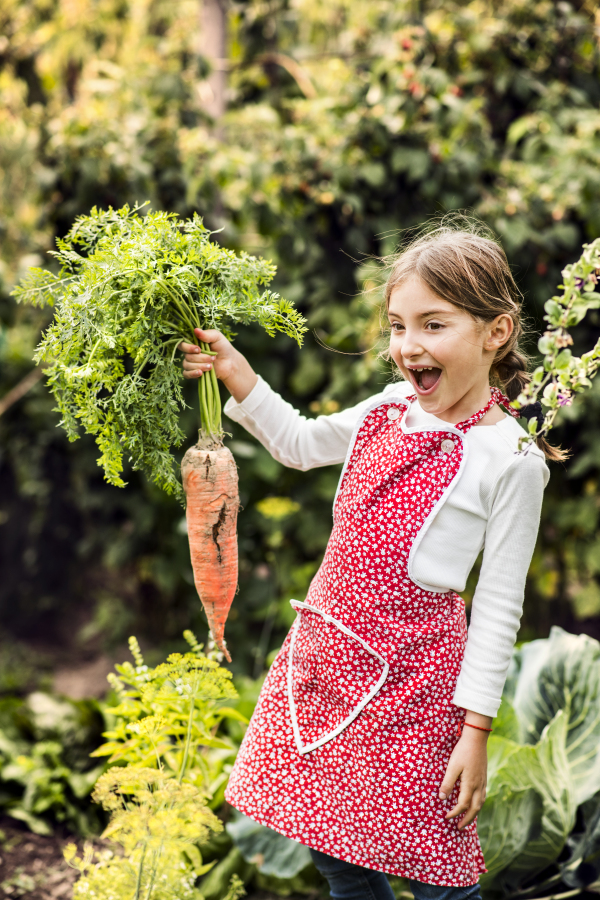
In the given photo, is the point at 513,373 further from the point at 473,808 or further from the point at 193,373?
the point at 473,808

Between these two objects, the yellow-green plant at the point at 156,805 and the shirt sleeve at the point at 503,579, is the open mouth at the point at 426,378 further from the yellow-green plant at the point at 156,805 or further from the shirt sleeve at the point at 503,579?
the yellow-green plant at the point at 156,805

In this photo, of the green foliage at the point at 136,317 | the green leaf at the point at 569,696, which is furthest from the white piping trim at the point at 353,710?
the green leaf at the point at 569,696

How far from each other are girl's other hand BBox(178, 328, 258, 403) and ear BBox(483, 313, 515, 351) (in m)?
0.47

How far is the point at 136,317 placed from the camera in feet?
4.39

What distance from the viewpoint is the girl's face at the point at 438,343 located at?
131 centimetres

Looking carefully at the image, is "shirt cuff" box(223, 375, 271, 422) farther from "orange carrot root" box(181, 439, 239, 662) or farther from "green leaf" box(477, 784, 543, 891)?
"green leaf" box(477, 784, 543, 891)

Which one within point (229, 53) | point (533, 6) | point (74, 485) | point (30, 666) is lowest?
point (30, 666)

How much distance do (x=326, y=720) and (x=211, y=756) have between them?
1.10 meters

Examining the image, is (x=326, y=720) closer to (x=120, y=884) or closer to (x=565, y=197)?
(x=120, y=884)

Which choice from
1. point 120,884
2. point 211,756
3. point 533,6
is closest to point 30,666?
point 211,756

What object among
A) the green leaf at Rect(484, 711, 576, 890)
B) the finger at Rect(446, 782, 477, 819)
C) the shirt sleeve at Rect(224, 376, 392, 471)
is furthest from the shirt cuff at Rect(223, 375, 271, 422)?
the green leaf at Rect(484, 711, 576, 890)

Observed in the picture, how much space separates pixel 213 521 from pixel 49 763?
142cm

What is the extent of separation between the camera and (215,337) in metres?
1.43

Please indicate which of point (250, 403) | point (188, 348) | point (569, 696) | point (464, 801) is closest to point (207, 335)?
point (188, 348)
